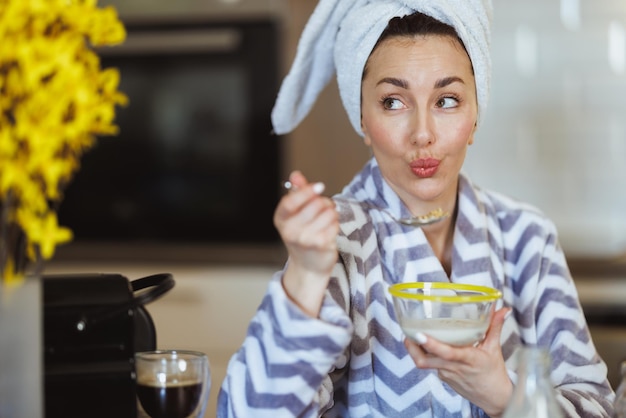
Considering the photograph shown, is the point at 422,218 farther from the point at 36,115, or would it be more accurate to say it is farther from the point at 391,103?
the point at 36,115

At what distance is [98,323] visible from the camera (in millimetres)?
1075

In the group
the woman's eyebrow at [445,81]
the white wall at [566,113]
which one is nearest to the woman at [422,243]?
the woman's eyebrow at [445,81]

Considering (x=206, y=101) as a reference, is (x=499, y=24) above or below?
above

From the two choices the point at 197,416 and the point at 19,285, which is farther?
the point at 197,416

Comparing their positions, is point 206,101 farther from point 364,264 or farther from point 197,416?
point 197,416

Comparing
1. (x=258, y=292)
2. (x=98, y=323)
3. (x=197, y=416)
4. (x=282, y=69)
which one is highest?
(x=282, y=69)

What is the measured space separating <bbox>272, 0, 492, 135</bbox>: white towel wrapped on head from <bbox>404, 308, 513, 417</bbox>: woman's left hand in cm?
50

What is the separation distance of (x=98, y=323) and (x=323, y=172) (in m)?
2.13

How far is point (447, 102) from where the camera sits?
4.65ft

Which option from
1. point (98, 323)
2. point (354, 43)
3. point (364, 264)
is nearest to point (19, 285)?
point (98, 323)

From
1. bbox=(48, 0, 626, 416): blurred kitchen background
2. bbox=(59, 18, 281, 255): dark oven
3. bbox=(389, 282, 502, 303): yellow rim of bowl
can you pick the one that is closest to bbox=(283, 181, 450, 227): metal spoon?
bbox=(389, 282, 502, 303): yellow rim of bowl

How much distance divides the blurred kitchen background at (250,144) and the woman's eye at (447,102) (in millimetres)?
1620

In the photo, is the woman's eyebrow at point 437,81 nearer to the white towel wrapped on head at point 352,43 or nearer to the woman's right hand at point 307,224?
the white towel wrapped on head at point 352,43

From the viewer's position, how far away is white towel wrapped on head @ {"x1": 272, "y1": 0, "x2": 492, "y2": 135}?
1408 mm
